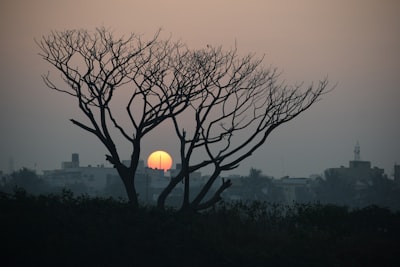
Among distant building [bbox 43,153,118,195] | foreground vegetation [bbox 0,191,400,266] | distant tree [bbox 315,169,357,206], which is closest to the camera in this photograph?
foreground vegetation [bbox 0,191,400,266]

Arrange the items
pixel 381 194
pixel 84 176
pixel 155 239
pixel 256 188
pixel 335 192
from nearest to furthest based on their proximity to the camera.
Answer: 1. pixel 155 239
2. pixel 381 194
3. pixel 335 192
4. pixel 256 188
5. pixel 84 176

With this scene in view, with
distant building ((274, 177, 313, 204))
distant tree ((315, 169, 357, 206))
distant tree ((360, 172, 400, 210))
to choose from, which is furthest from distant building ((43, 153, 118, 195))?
distant tree ((360, 172, 400, 210))

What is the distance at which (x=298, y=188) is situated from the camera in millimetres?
140500

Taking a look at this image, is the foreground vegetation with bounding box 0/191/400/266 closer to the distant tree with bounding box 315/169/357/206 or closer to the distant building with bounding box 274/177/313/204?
the distant tree with bounding box 315/169/357/206

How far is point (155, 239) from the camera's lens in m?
20.4

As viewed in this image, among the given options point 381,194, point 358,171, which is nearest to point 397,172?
point 358,171

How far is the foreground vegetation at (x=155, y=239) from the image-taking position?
62.2 feet

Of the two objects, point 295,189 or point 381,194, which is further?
point 295,189

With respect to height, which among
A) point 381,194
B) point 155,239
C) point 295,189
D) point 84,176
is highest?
point 84,176

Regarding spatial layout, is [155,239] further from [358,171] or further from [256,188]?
[358,171]

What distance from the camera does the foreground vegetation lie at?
19.0 m

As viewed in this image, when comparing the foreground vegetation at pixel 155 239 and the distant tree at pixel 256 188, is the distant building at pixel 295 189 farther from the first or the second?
the foreground vegetation at pixel 155 239

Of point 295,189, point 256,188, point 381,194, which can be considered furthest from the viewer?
point 295,189

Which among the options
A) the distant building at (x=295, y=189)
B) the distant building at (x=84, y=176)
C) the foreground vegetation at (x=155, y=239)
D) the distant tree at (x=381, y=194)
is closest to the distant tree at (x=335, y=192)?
the distant tree at (x=381, y=194)
